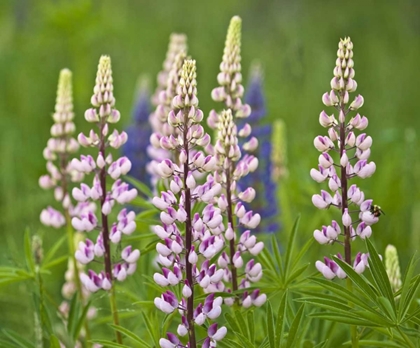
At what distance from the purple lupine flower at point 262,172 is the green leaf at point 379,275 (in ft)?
6.06

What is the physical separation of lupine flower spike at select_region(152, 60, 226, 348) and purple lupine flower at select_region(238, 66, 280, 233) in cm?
175

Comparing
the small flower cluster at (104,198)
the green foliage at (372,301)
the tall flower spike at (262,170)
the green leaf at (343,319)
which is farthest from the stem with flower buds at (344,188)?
the tall flower spike at (262,170)

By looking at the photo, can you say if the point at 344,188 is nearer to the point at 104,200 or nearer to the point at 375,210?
the point at 375,210

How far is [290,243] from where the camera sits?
7.06 feet

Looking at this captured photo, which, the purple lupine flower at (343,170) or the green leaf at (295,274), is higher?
the purple lupine flower at (343,170)

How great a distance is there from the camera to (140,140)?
165 inches

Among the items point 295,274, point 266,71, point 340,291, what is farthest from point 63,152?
point 266,71

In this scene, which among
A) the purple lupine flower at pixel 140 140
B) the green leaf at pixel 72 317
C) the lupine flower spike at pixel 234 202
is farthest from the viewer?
the purple lupine flower at pixel 140 140

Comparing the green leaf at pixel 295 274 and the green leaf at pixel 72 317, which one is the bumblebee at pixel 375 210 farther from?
the green leaf at pixel 72 317

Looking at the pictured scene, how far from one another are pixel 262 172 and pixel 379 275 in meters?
2.11

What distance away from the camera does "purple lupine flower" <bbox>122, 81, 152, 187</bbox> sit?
13.6 ft

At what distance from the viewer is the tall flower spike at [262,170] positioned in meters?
3.69

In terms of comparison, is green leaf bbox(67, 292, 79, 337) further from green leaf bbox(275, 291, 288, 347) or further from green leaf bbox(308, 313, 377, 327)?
green leaf bbox(308, 313, 377, 327)

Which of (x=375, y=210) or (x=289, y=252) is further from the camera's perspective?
(x=289, y=252)
